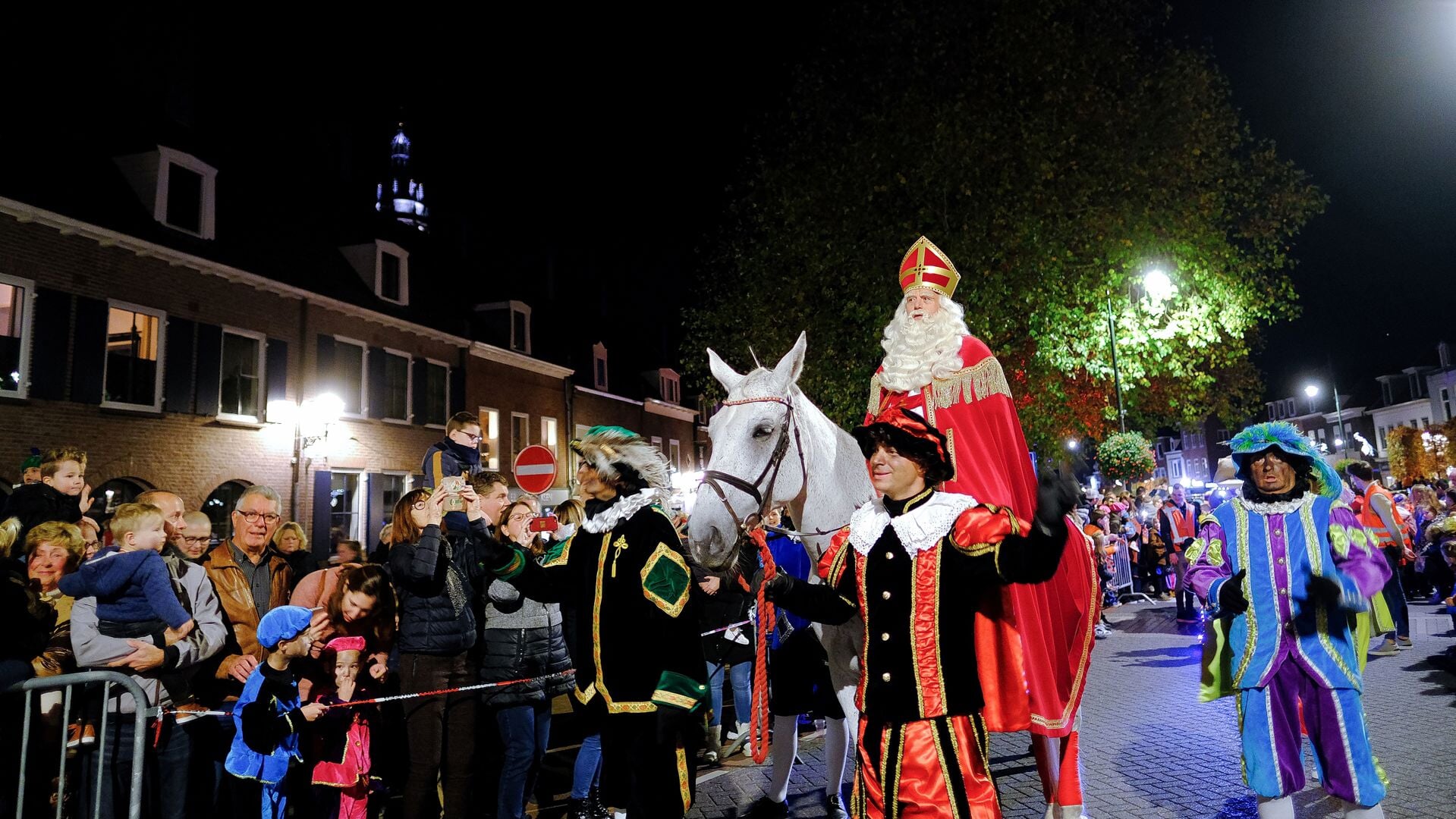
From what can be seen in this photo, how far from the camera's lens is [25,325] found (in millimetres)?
14141

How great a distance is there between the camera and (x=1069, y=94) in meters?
14.9

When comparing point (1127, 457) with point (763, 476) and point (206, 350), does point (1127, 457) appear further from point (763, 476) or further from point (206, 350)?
point (206, 350)

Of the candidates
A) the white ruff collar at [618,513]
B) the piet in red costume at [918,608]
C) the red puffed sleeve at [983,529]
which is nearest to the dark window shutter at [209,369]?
→ the white ruff collar at [618,513]

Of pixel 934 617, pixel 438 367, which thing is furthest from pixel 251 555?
pixel 438 367

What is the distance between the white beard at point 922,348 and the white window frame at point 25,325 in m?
15.3

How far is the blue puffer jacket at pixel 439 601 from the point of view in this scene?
516 centimetres

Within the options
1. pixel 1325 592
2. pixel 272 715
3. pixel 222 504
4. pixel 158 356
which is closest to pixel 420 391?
pixel 222 504

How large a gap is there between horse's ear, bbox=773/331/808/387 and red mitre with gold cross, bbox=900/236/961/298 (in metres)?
0.79

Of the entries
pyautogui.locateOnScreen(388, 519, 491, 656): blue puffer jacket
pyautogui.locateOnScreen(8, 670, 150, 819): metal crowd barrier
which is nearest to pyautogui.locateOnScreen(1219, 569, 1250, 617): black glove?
pyautogui.locateOnScreen(388, 519, 491, 656): blue puffer jacket

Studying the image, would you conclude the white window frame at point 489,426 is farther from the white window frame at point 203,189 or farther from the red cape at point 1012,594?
the red cape at point 1012,594

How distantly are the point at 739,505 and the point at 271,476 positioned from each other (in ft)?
57.5

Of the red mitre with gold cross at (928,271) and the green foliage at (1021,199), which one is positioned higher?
the green foliage at (1021,199)

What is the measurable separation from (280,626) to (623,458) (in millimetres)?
2082

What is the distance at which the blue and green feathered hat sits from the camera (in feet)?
14.5
